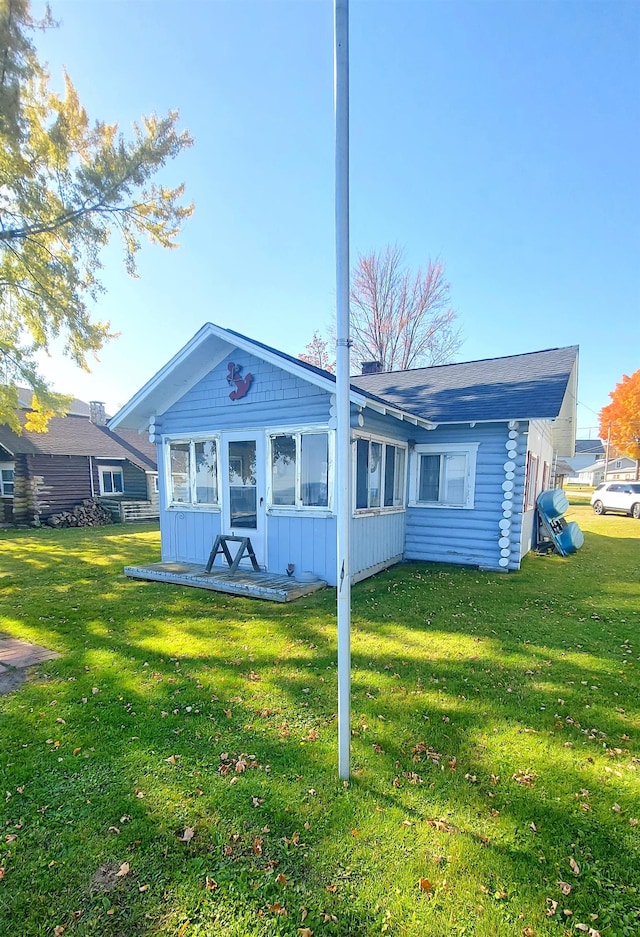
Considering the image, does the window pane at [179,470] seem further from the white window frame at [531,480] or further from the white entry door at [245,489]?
the white window frame at [531,480]

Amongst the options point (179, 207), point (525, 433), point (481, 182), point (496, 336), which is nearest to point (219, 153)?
point (179, 207)

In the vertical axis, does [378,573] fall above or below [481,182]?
below

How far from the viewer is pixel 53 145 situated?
11.7 m

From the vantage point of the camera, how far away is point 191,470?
27.1 ft

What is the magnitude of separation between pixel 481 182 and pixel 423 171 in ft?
6.05

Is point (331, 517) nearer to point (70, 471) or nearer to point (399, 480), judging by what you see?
A: point (399, 480)

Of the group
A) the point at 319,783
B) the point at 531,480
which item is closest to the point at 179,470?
the point at 319,783

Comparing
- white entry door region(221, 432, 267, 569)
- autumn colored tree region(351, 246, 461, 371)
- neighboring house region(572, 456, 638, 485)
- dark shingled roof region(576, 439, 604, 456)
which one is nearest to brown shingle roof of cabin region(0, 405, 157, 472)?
white entry door region(221, 432, 267, 569)

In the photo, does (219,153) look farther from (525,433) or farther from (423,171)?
(525,433)

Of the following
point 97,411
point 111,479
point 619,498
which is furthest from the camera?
point 97,411

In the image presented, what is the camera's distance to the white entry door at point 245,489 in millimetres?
7270

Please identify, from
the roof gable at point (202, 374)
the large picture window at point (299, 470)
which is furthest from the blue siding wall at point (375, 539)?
the roof gable at point (202, 374)

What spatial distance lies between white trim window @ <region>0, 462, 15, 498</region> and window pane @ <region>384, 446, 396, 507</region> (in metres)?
16.1

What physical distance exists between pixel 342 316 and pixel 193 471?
6.65 meters
